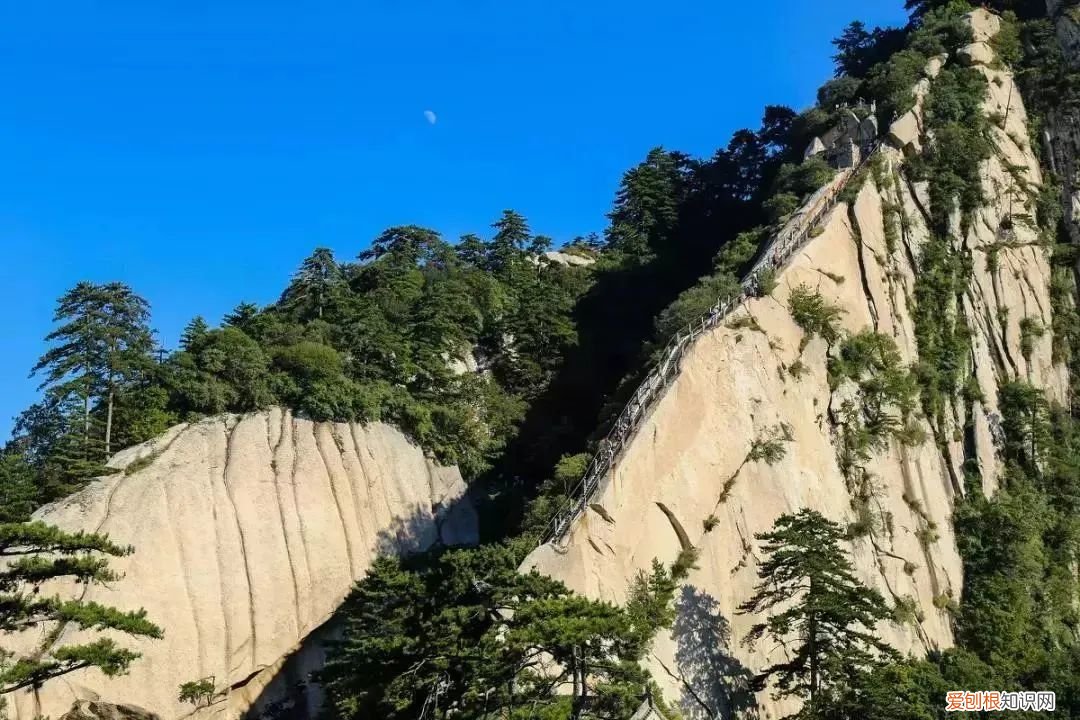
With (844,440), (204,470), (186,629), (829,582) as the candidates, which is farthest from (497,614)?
(844,440)

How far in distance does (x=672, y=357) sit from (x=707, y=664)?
1074 centimetres

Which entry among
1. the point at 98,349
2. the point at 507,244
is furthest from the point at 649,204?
the point at 98,349

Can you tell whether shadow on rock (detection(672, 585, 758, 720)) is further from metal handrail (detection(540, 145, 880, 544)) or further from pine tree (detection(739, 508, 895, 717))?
metal handrail (detection(540, 145, 880, 544))

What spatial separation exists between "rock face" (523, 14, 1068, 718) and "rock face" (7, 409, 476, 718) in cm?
999

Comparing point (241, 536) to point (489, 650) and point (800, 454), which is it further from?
point (800, 454)

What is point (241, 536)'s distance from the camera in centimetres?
3106

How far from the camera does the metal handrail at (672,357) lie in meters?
27.9

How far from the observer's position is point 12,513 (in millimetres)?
28125

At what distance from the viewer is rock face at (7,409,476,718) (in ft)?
92.3

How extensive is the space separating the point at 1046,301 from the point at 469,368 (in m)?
26.8

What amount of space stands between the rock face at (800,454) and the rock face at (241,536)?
32.8 feet

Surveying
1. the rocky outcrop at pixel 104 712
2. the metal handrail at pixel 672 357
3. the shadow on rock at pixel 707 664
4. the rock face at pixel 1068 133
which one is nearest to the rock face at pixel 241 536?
the rocky outcrop at pixel 104 712

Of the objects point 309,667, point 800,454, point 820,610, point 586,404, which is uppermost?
point 586,404

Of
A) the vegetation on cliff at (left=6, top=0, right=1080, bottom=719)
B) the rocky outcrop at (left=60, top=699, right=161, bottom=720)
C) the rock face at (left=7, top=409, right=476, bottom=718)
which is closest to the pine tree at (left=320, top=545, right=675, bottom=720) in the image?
the vegetation on cliff at (left=6, top=0, right=1080, bottom=719)
